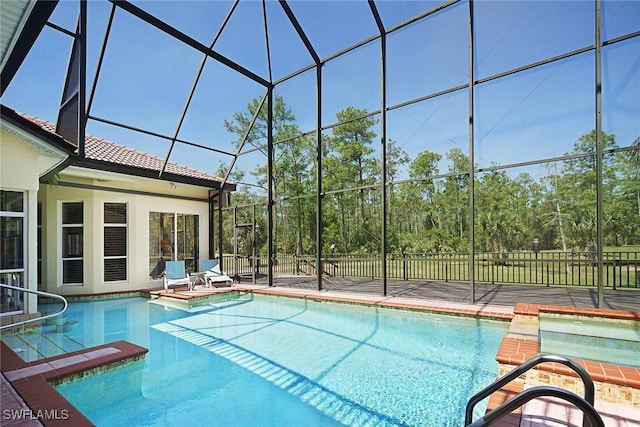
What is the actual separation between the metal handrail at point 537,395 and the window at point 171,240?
34.9 ft

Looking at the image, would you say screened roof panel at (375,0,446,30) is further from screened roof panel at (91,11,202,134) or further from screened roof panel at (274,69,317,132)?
screened roof panel at (91,11,202,134)

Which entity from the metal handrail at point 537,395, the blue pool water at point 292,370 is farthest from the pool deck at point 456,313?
the metal handrail at point 537,395

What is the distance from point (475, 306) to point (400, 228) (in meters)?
8.71

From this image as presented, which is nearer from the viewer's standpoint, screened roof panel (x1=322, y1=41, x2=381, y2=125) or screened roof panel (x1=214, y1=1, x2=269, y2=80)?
screened roof panel (x1=322, y1=41, x2=381, y2=125)

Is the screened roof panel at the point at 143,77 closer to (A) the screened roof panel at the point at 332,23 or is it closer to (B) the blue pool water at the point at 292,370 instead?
(A) the screened roof panel at the point at 332,23

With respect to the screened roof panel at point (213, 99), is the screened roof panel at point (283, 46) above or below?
above

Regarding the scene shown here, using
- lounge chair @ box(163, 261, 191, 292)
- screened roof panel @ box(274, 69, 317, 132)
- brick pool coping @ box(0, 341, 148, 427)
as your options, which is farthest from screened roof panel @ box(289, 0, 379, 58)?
brick pool coping @ box(0, 341, 148, 427)

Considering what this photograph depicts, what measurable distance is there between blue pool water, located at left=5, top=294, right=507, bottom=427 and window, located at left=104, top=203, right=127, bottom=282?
9.76ft

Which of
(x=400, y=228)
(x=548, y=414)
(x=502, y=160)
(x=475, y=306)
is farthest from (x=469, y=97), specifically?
(x=400, y=228)

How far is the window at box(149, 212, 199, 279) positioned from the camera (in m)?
10.3

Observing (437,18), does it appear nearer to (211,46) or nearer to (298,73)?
(298,73)

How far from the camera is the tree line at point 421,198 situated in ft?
26.9

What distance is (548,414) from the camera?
2.50m

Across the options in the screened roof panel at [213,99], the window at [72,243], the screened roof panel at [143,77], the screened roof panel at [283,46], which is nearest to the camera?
the screened roof panel at [143,77]
